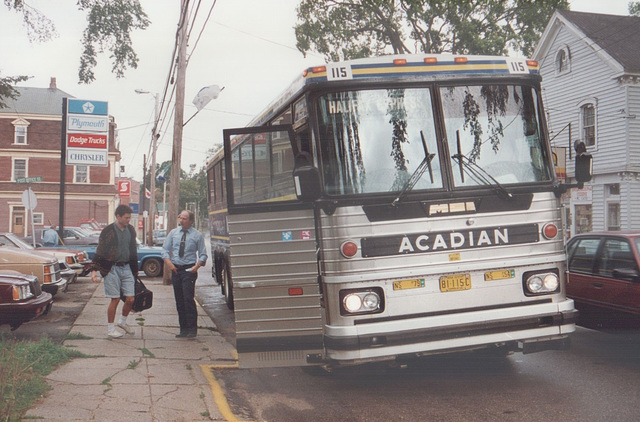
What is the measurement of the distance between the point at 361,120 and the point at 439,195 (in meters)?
0.97

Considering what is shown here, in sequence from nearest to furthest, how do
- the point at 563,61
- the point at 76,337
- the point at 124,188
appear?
the point at 76,337, the point at 563,61, the point at 124,188

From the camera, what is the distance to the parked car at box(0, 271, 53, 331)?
8234 millimetres

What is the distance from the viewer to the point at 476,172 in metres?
6.14

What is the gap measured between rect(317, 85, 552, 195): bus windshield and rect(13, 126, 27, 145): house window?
54543 millimetres

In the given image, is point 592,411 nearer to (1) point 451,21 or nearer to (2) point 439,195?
(2) point 439,195

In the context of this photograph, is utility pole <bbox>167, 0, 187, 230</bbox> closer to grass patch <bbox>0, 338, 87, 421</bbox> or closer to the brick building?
grass patch <bbox>0, 338, 87, 421</bbox>

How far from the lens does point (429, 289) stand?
5938mm

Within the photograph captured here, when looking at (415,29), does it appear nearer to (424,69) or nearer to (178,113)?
(178,113)

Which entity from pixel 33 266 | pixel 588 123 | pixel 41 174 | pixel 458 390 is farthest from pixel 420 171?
pixel 41 174

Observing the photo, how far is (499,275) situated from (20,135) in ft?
182

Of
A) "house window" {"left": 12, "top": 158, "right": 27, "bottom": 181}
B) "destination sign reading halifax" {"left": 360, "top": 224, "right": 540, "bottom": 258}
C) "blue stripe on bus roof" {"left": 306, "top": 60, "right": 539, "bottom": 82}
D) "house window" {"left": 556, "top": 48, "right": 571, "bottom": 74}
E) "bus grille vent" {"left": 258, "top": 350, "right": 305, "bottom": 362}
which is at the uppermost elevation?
"house window" {"left": 556, "top": 48, "right": 571, "bottom": 74}

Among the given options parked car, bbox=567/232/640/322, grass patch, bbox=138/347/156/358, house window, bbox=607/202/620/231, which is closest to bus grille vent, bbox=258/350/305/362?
grass patch, bbox=138/347/156/358

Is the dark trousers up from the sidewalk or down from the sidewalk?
up

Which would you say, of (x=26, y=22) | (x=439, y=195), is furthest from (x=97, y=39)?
(x=439, y=195)
